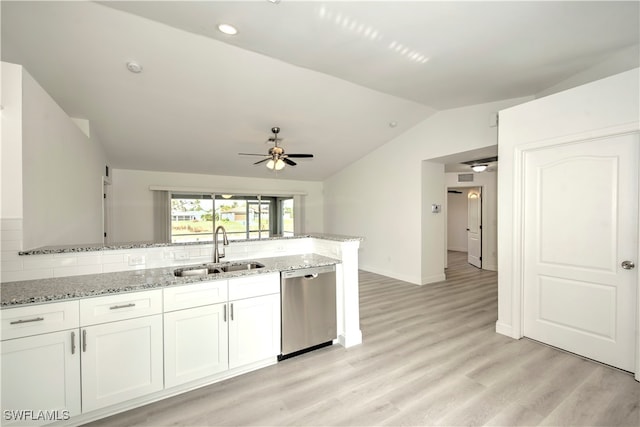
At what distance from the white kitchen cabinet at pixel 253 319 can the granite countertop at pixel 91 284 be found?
0.11 metres

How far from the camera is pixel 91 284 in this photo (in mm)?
1913

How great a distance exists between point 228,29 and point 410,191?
4.12 metres

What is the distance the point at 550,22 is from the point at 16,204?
4701 millimetres

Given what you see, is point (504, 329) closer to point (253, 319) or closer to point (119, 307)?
point (253, 319)

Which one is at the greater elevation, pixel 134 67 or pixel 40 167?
pixel 134 67

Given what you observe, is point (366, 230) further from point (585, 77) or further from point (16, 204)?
point (16, 204)

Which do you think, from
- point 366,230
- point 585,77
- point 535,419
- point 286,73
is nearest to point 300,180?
point 366,230

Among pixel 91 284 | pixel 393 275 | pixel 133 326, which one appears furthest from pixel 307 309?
pixel 393 275

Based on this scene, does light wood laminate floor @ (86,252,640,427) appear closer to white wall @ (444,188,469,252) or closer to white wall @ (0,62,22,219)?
white wall @ (0,62,22,219)

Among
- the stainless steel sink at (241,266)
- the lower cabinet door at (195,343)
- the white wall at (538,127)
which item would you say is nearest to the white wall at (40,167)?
the lower cabinet door at (195,343)

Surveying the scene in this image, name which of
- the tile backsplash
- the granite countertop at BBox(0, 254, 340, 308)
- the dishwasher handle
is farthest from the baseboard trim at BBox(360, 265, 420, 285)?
the granite countertop at BBox(0, 254, 340, 308)

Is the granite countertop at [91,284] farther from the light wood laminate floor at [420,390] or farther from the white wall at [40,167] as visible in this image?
the light wood laminate floor at [420,390]

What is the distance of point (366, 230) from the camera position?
650 cm

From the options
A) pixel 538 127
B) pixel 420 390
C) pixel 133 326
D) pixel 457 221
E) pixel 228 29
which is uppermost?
pixel 228 29
